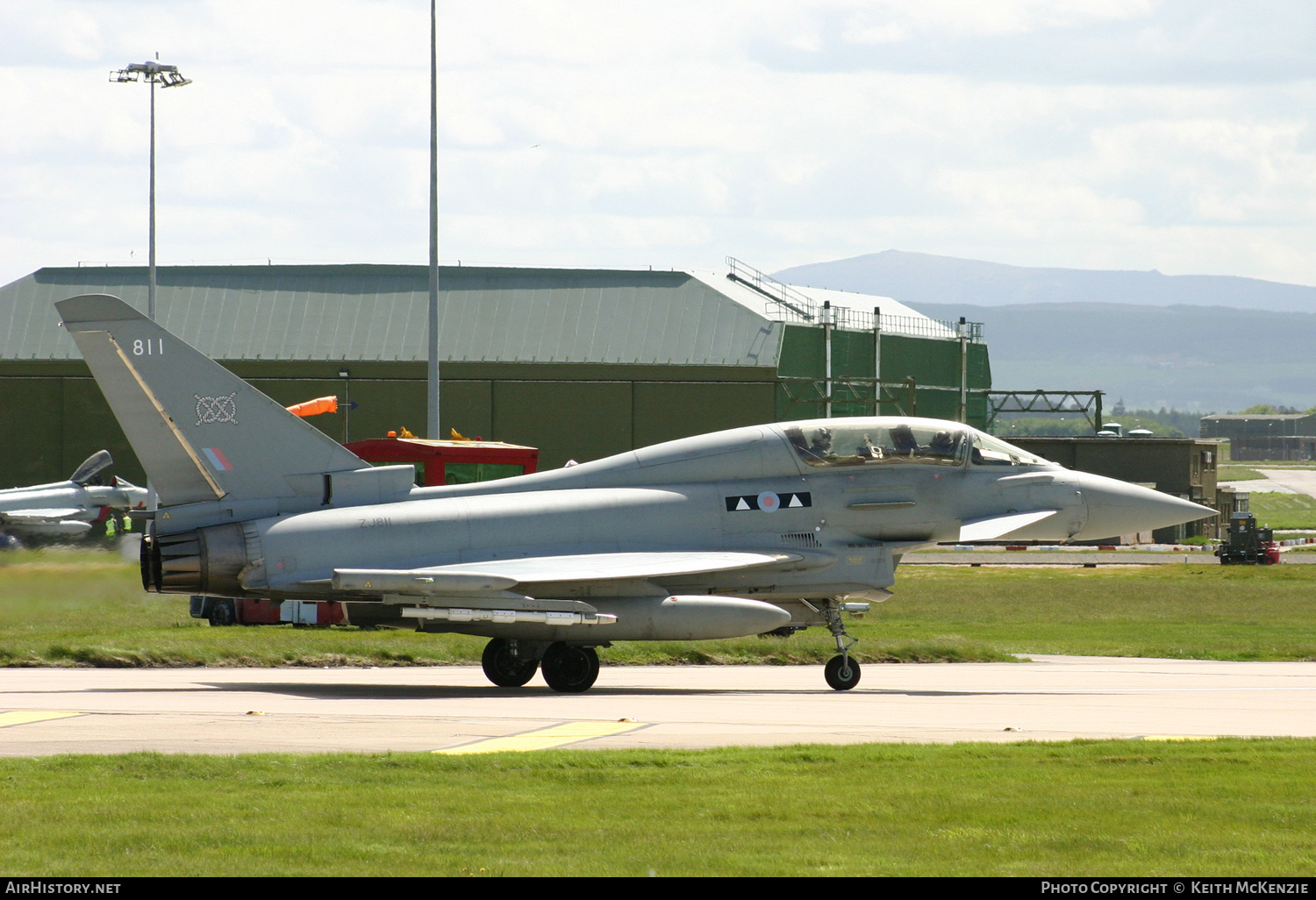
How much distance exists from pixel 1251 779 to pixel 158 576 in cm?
1262

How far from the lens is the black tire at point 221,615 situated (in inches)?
1077

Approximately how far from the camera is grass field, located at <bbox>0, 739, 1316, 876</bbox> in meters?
8.32

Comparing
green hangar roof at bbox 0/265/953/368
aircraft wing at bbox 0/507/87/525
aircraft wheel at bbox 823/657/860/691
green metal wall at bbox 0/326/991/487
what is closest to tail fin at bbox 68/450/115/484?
aircraft wing at bbox 0/507/87/525

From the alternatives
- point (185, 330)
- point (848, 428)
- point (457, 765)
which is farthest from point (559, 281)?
point (457, 765)

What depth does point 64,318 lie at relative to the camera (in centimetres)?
1839

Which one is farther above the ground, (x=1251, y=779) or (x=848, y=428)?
(x=848, y=428)

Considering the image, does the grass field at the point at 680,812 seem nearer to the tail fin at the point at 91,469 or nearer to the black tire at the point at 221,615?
the black tire at the point at 221,615

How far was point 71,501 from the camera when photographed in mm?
51250

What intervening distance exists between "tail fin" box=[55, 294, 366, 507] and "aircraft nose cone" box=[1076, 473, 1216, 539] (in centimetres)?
1038

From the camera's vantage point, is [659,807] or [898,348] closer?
[659,807]

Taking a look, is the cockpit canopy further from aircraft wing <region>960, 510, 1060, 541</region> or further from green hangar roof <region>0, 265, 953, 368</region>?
green hangar roof <region>0, 265, 953, 368</region>

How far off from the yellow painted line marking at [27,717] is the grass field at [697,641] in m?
6.51

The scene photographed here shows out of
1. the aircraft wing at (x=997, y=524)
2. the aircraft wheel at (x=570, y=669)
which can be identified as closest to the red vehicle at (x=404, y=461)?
the aircraft wheel at (x=570, y=669)

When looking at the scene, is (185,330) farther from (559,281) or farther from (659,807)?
(659,807)
